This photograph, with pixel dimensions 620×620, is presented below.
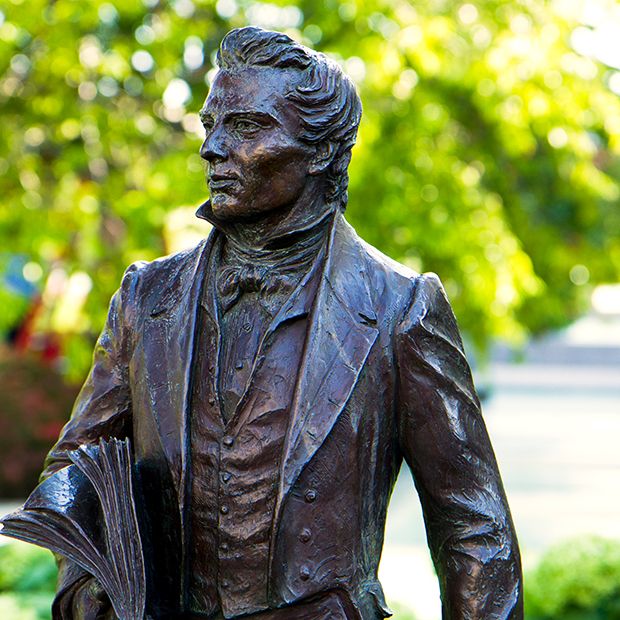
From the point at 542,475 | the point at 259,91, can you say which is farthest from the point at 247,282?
the point at 542,475

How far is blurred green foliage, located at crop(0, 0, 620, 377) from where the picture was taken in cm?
895

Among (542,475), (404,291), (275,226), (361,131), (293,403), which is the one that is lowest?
(293,403)

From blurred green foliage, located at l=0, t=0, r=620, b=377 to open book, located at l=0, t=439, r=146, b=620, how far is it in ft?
20.5

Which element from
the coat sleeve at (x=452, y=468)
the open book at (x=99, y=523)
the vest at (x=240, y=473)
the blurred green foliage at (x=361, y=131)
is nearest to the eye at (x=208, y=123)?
the vest at (x=240, y=473)

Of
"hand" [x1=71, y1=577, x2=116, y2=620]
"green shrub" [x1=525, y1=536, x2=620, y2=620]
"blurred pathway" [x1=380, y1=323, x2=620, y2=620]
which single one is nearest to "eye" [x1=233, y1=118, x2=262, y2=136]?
"hand" [x1=71, y1=577, x2=116, y2=620]

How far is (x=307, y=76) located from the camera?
2605 mm

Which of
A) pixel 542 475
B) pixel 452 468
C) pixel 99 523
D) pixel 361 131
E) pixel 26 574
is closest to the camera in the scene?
pixel 99 523

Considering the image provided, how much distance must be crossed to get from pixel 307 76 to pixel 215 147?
0.23m

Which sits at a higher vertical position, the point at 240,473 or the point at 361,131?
the point at 361,131

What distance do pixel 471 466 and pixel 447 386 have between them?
170 millimetres

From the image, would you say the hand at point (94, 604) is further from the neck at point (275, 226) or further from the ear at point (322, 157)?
the ear at point (322, 157)

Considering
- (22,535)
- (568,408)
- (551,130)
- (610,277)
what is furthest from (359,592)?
(568,408)

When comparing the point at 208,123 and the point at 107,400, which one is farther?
the point at 107,400

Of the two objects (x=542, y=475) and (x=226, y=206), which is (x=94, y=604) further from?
(x=542, y=475)
